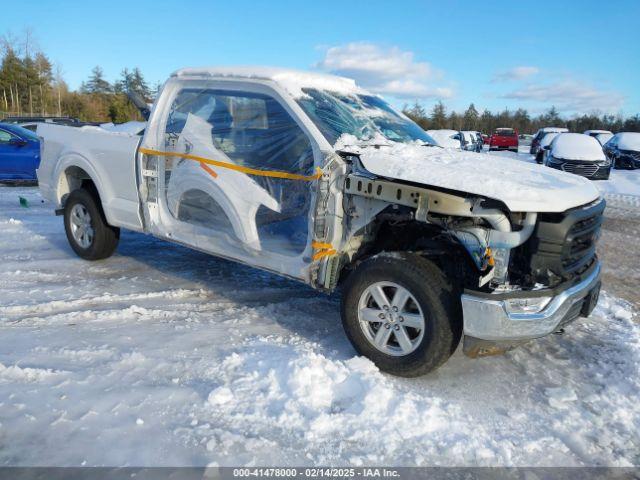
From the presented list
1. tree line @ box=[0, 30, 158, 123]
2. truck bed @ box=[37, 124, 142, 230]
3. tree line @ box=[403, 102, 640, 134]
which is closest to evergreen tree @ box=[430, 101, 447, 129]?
tree line @ box=[403, 102, 640, 134]

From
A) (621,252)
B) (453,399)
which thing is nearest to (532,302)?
(453,399)

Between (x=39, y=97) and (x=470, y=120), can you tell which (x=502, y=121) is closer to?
(x=470, y=120)

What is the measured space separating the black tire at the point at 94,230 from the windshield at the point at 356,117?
9.66 feet

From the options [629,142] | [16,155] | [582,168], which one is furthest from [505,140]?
[16,155]

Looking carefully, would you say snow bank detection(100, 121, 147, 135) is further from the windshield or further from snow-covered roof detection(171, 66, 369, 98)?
the windshield

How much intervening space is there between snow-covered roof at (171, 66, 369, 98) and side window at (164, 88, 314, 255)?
0.15 meters

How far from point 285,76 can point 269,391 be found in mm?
2473

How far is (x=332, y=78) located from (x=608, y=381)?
10.8ft

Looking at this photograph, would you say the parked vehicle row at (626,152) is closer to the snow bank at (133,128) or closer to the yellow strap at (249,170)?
the snow bank at (133,128)

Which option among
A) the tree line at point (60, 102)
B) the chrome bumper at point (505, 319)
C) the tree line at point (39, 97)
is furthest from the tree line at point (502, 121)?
the chrome bumper at point (505, 319)

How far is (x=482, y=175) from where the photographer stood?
3.30m

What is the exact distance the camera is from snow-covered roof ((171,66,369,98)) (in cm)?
416

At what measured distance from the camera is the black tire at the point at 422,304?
325cm

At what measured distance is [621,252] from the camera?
7.36 metres
